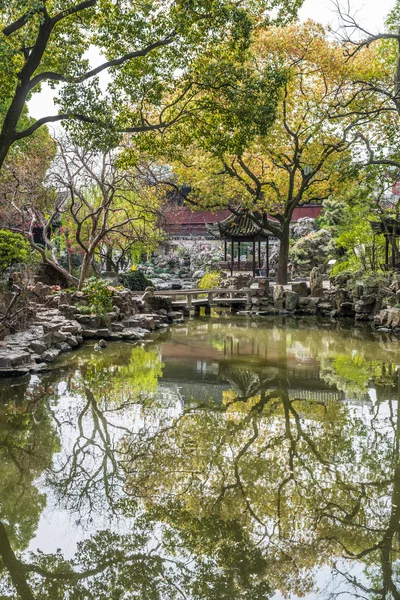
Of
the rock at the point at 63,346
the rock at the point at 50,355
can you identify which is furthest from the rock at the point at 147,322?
the rock at the point at 50,355

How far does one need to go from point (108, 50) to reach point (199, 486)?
8253 mm

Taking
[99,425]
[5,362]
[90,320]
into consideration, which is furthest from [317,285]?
[99,425]

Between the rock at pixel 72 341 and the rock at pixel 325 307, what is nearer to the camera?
the rock at pixel 72 341

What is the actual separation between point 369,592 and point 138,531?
63.9 inches

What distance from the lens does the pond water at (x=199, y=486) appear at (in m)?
3.68

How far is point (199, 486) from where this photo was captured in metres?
5.00

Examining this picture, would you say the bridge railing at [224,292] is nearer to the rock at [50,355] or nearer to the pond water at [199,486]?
the rock at [50,355]

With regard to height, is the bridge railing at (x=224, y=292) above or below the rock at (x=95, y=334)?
above

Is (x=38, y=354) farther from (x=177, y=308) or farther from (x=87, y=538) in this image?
(x=177, y=308)

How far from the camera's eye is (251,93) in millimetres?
10281

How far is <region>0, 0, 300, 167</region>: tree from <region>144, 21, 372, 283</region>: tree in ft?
15.7

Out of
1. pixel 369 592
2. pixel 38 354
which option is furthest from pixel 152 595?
pixel 38 354

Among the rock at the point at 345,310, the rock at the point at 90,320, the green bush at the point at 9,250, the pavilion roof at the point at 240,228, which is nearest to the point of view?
the green bush at the point at 9,250

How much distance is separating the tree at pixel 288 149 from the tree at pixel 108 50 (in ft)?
15.7
